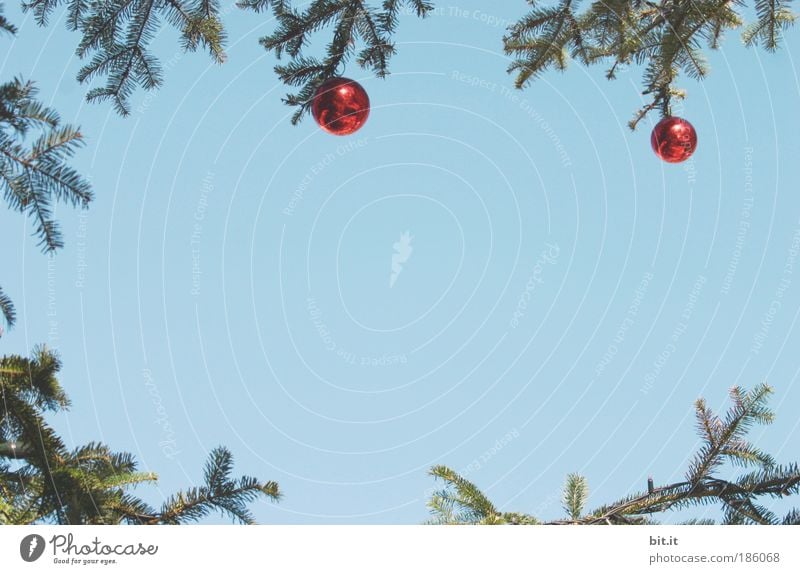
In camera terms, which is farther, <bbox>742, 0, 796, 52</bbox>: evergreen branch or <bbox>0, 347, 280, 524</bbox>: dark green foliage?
<bbox>742, 0, 796, 52</bbox>: evergreen branch

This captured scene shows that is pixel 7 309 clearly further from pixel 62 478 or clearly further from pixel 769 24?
pixel 769 24

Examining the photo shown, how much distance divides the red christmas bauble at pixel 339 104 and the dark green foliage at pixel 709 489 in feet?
3.79

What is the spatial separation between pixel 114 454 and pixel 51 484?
331mm

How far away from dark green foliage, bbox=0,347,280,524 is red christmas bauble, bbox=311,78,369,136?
42.8 inches

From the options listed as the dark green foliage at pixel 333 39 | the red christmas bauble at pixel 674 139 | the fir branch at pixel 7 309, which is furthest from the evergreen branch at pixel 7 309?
the red christmas bauble at pixel 674 139

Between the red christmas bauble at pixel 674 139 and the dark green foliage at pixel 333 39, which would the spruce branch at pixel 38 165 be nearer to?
A: the dark green foliage at pixel 333 39

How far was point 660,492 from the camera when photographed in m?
2.41

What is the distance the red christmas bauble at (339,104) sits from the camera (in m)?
2.59

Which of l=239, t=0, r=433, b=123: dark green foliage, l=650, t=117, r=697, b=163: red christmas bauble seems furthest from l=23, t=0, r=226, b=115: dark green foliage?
l=650, t=117, r=697, b=163: red christmas bauble

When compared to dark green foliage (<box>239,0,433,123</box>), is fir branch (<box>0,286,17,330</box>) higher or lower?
lower

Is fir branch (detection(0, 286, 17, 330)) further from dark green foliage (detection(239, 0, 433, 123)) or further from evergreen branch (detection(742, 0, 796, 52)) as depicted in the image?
evergreen branch (detection(742, 0, 796, 52))

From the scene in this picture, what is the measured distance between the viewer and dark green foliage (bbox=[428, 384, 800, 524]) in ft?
7.69
